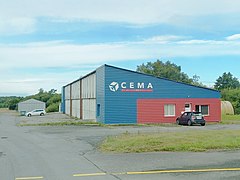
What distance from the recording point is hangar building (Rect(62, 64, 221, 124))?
142ft

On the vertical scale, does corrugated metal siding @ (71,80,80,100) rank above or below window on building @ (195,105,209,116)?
above

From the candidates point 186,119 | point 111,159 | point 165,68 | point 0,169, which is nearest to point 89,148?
point 111,159

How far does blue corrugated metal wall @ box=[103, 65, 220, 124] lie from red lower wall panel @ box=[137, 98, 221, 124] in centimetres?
48

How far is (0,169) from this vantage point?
39.2 feet

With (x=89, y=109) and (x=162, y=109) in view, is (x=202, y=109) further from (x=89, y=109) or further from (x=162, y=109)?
(x=89, y=109)

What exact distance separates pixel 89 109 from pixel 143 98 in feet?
34.5

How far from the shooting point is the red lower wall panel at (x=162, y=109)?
4412cm

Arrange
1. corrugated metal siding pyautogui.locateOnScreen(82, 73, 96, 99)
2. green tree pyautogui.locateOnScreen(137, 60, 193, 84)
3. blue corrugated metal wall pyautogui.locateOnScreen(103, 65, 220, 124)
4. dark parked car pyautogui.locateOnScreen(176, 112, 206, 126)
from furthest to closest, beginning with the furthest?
green tree pyautogui.locateOnScreen(137, 60, 193, 84), corrugated metal siding pyautogui.locateOnScreen(82, 73, 96, 99), blue corrugated metal wall pyautogui.locateOnScreen(103, 65, 220, 124), dark parked car pyautogui.locateOnScreen(176, 112, 206, 126)

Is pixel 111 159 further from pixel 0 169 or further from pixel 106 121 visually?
pixel 106 121

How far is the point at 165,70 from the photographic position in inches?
3957

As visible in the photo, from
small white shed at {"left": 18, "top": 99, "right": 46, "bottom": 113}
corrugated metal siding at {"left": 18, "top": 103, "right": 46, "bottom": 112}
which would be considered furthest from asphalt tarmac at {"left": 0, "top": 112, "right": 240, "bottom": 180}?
small white shed at {"left": 18, "top": 99, "right": 46, "bottom": 113}

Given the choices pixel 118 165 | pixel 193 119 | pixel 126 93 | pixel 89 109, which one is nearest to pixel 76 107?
pixel 89 109

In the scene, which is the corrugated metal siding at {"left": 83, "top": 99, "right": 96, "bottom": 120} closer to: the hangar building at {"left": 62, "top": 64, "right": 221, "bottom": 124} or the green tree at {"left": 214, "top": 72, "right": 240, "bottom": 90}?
the hangar building at {"left": 62, "top": 64, "right": 221, "bottom": 124}

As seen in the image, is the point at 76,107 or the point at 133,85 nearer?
the point at 133,85
